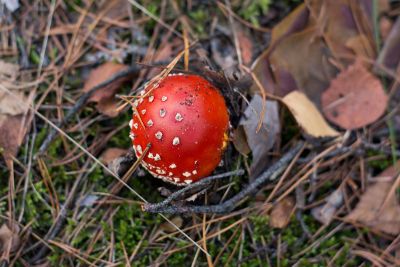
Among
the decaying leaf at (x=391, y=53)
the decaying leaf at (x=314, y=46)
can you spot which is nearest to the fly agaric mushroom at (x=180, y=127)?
the decaying leaf at (x=314, y=46)

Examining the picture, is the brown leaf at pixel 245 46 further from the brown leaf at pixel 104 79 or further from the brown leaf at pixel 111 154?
the brown leaf at pixel 111 154

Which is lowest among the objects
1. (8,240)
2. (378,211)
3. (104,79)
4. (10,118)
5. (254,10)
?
(378,211)

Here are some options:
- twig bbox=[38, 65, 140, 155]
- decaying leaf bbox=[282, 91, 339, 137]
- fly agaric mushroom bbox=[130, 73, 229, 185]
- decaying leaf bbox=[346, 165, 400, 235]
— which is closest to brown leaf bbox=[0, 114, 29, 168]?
twig bbox=[38, 65, 140, 155]

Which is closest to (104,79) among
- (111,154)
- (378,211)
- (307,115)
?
(111,154)

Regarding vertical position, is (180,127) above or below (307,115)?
above

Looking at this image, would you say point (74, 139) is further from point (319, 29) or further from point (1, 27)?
point (319, 29)

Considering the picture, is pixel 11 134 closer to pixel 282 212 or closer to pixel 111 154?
pixel 111 154

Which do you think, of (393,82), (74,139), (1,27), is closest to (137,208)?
(74,139)
